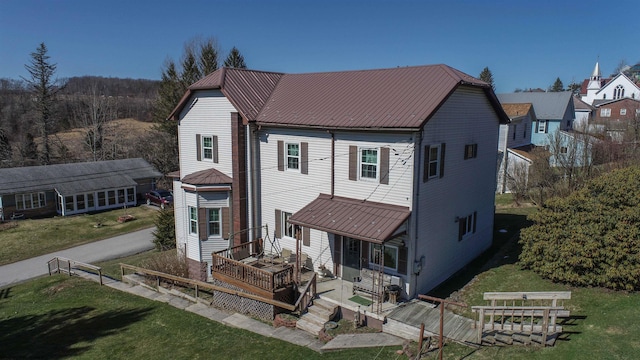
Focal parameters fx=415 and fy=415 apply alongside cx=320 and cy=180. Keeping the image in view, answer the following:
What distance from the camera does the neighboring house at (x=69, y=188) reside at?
3706 cm

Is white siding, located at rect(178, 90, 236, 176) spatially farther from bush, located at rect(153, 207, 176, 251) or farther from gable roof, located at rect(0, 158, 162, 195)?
gable roof, located at rect(0, 158, 162, 195)

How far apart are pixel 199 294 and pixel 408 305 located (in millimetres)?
10084

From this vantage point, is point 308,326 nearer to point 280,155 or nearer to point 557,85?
point 280,155

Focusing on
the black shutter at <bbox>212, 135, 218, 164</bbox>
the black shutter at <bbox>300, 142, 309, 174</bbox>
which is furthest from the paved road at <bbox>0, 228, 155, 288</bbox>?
the black shutter at <bbox>300, 142, 309, 174</bbox>

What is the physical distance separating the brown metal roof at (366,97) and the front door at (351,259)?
488cm

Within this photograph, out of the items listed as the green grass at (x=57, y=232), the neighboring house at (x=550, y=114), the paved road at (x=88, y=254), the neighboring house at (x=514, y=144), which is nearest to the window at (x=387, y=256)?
the paved road at (x=88, y=254)

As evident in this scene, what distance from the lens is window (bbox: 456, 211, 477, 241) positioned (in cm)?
1880

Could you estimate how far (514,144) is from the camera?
3859 centimetres

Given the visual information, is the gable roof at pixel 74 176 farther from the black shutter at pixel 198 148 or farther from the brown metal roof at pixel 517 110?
the brown metal roof at pixel 517 110

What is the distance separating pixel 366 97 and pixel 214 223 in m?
9.68

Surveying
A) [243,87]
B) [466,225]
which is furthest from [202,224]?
[466,225]

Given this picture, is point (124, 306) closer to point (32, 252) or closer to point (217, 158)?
point (217, 158)

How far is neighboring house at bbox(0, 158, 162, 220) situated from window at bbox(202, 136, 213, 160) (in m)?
23.8

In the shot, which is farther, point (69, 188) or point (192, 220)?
point (69, 188)
